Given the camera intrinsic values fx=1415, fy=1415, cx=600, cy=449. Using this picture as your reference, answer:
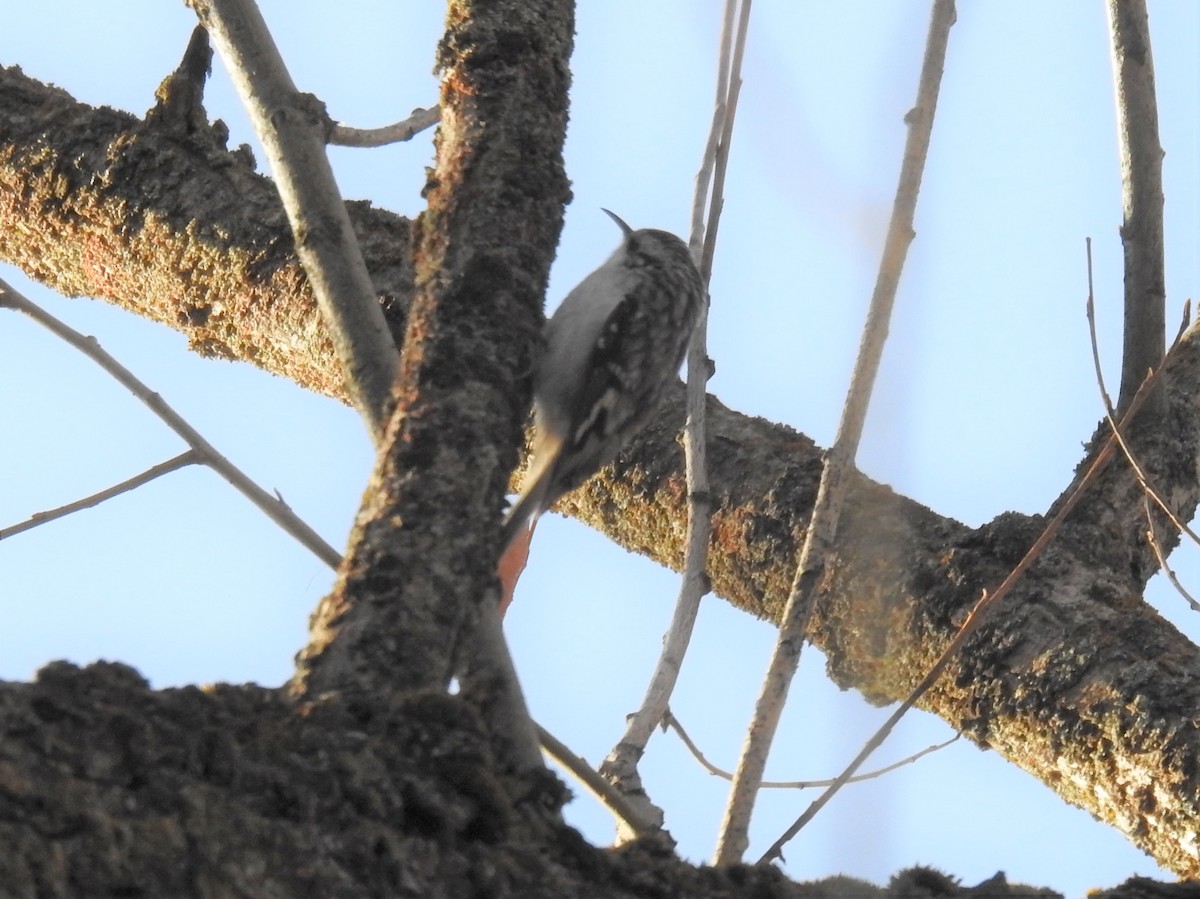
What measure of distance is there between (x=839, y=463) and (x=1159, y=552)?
774mm

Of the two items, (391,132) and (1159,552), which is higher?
(391,132)

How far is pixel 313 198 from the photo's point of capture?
2.09 meters

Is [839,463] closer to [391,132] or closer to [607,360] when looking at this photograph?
[391,132]

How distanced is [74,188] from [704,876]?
258 centimetres

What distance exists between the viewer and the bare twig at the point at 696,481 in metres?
2.24

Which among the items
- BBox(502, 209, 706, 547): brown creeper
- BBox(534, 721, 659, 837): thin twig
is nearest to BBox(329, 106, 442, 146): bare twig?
BBox(502, 209, 706, 547): brown creeper

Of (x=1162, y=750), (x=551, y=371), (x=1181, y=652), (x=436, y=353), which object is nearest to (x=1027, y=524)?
(x=1181, y=652)

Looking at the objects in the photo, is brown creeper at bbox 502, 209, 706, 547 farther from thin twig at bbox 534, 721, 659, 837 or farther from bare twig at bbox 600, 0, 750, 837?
thin twig at bbox 534, 721, 659, 837

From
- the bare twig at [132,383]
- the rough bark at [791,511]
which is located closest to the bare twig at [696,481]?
the rough bark at [791,511]

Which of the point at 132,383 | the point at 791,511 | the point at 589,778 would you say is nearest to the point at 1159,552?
the point at 791,511

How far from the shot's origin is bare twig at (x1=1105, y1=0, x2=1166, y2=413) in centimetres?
303

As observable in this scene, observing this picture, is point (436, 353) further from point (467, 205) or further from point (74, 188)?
point (74, 188)

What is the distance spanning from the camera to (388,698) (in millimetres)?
1346

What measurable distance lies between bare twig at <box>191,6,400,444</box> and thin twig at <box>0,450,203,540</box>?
0.30 metres
